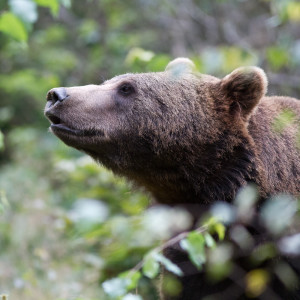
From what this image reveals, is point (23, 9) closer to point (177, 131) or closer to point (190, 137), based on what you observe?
point (177, 131)

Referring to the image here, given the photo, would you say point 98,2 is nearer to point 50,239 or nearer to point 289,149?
point 50,239

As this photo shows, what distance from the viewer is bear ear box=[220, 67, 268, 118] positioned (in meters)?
4.53

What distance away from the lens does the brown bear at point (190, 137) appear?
4477 mm

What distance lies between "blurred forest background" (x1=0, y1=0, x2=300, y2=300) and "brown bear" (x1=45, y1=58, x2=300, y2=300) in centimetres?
43

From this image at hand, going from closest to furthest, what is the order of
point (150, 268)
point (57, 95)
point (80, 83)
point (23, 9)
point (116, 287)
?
point (116, 287)
point (150, 268)
point (23, 9)
point (57, 95)
point (80, 83)

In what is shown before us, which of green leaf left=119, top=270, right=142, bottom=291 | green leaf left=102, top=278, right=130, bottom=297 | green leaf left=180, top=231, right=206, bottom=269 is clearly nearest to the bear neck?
green leaf left=180, top=231, right=206, bottom=269

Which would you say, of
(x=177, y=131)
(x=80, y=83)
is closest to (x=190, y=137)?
(x=177, y=131)

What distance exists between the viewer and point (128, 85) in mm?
4652

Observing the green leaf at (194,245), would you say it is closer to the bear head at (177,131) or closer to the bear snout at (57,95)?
the bear head at (177,131)

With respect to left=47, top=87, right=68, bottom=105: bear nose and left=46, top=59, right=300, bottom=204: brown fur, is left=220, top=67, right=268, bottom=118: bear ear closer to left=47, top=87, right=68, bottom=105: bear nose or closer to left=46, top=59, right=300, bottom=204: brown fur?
left=46, top=59, right=300, bottom=204: brown fur

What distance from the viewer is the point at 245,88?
4.62m

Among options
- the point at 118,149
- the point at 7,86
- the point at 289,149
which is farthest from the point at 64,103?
the point at 7,86

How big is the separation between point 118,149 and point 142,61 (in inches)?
70.4

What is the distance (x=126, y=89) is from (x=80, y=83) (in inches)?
350
